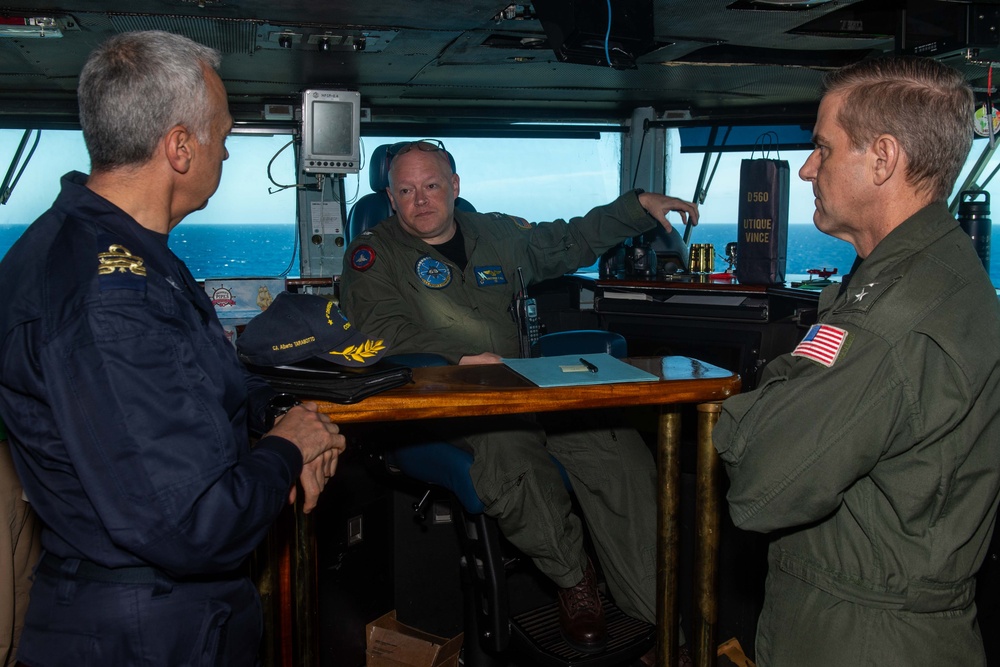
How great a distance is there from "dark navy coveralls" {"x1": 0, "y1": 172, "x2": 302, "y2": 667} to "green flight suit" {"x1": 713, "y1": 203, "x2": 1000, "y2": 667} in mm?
660

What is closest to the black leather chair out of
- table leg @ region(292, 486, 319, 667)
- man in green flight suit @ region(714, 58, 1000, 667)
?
table leg @ region(292, 486, 319, 667)

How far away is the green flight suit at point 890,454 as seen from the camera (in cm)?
101

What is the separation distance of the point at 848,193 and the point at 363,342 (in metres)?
0.80

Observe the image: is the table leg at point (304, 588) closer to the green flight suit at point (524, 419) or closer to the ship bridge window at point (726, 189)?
the green flight suit at point (524, 419)

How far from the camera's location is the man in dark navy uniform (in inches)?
34.9

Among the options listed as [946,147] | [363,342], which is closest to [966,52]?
[946,147]

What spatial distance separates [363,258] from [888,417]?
6.11ft

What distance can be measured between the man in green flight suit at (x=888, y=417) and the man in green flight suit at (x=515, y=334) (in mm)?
813

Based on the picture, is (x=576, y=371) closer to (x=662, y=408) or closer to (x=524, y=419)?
(x=662, y=408)

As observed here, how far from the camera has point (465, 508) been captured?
1.99m

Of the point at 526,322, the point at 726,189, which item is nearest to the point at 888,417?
the point at 526,322

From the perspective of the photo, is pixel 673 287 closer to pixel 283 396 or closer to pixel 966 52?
pixel 966 52

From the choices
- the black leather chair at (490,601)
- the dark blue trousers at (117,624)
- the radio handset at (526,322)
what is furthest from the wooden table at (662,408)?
the radio handset at (526,322)

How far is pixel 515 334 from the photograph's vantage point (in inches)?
106
